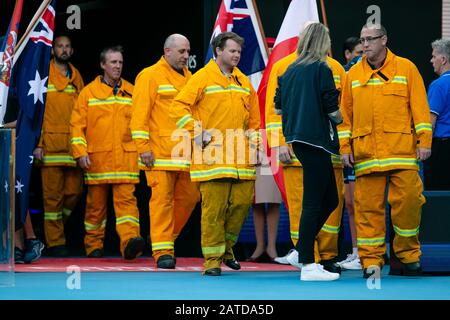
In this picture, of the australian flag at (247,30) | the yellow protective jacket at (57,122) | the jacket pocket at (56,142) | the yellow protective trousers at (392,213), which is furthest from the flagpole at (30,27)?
the yellow protective trousers at (392,213)

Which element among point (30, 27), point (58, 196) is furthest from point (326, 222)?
point (58, 196)

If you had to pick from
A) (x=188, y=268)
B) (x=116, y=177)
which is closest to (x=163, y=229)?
(x=188, y=268)

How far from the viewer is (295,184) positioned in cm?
957

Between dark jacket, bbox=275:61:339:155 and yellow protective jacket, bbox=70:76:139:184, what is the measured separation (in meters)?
3.21

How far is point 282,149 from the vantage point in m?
9.47

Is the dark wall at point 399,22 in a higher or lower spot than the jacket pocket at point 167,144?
higher

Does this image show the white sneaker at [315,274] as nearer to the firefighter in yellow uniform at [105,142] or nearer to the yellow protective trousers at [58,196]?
the firefighter in yellow uniform at [105,142]

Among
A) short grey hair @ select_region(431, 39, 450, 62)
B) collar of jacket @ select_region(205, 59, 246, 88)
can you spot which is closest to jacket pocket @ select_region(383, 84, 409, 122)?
short grey hair @ select_region(431, 39, 450, 62)

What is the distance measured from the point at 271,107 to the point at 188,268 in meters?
1.78

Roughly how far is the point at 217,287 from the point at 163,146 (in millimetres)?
2452

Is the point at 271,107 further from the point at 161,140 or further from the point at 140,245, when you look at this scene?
the point at 140,245

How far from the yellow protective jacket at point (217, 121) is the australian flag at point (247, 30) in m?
1.67

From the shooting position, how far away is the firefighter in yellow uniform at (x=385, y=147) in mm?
9438

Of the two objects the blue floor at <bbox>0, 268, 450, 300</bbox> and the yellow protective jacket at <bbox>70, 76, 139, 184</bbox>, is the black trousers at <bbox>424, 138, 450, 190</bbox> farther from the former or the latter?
the yellow protective jacket at <bbox>70, 76, 139, 184</bbox>
